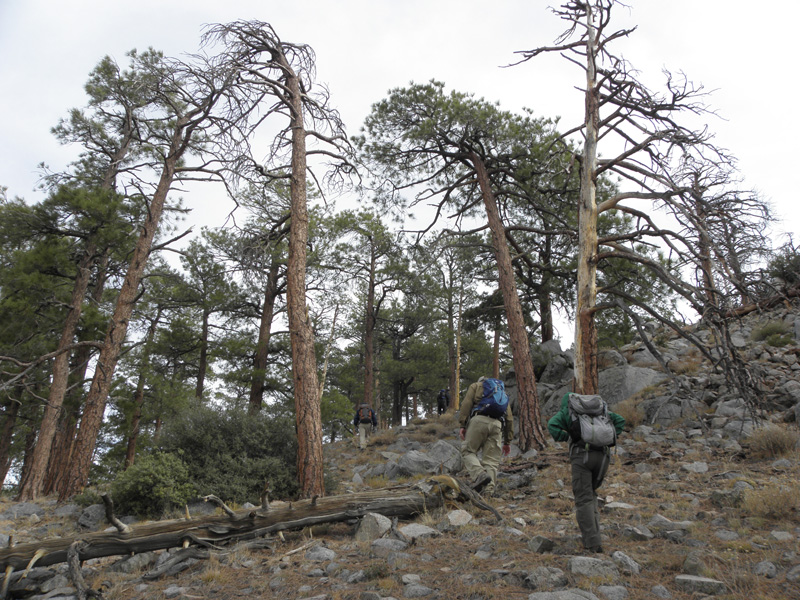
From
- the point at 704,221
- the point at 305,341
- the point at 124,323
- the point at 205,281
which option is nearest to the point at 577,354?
the point at 704,221

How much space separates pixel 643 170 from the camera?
8438mm

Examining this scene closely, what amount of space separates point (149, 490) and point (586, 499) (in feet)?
21.9

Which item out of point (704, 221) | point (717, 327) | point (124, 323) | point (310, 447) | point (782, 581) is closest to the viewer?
point (782, 581)

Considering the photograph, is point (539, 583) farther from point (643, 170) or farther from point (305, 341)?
point (643, 170)

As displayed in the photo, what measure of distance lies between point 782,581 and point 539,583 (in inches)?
65.2

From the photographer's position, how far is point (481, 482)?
23.0ft

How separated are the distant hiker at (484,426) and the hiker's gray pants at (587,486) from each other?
2557 millimetres

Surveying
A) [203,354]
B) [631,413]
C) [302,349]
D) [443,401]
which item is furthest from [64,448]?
[631,413]

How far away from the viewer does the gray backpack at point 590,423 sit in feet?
14.9

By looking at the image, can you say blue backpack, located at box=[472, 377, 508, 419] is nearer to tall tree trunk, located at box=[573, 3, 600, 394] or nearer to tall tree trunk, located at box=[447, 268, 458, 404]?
tall tree trunk, located at box=[573, 3, 600, 394]

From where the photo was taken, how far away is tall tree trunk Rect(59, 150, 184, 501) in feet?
31.3

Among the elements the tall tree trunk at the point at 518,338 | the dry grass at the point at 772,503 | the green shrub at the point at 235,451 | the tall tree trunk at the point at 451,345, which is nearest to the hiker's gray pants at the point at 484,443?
the dry grass at the point at 772,503

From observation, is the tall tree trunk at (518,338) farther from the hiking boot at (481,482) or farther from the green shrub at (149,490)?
the green shrub at (149,490)

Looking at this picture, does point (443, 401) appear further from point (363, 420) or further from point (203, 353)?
point (203, 353)
